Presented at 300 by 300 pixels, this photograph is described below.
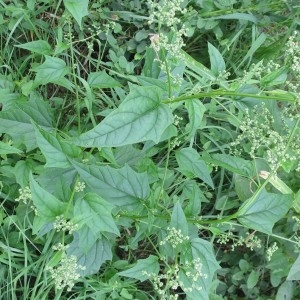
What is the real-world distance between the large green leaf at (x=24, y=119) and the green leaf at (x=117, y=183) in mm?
381

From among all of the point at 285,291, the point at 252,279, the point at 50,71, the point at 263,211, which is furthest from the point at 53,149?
the point at 285,291

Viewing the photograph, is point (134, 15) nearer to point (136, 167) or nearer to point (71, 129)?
point (71, 129)

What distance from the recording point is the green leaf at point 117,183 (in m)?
1.54

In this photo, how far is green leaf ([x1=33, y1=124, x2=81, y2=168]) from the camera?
1.46m

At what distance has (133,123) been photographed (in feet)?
4.16

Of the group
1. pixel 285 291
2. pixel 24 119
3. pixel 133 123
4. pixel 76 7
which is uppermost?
pixel 76 7

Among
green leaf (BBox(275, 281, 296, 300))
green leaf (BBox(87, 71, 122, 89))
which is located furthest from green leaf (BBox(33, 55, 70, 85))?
green leaf (BBox(275, 281, 296, 300))

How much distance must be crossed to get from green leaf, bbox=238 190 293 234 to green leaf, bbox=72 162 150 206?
319 mm

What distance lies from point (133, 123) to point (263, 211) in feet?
1.74

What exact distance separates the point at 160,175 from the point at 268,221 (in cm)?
54

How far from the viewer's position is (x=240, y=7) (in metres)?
2.45

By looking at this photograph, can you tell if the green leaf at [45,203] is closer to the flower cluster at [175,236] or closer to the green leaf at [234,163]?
the flower cluster at [175,236]

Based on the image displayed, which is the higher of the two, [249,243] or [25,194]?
[25,194]

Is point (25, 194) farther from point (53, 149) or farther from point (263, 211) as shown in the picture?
point (263, 211)
